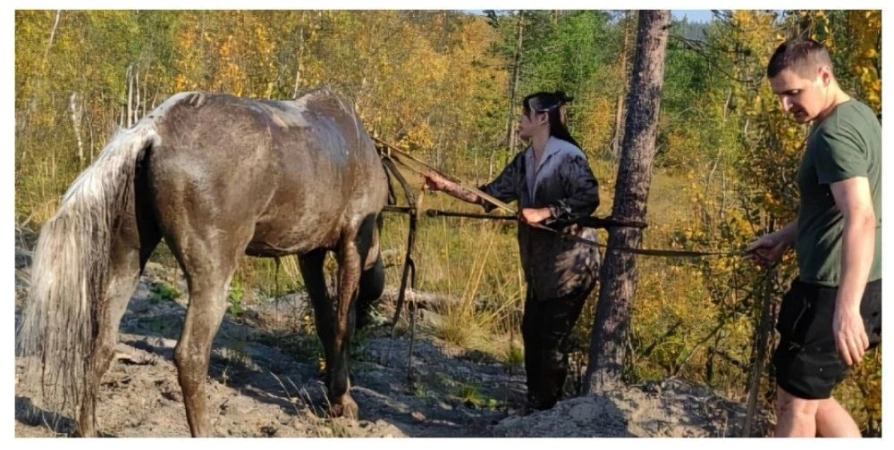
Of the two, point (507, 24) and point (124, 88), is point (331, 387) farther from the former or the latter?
point (507, 24)

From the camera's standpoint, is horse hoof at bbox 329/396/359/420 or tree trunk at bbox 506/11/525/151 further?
tree trunk at bbox 506/11/525/151

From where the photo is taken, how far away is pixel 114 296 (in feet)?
18.7

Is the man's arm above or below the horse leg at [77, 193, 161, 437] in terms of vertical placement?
above

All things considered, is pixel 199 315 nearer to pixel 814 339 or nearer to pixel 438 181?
pixel 438 181

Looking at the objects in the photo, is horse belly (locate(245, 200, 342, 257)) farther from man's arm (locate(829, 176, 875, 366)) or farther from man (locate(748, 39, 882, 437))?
man's arm (locate(829, 176, 875, 366))

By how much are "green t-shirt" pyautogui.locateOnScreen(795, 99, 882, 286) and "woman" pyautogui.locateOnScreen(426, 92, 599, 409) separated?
2060mm

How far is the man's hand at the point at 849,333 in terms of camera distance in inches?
160

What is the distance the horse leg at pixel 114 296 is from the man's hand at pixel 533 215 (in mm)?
2230

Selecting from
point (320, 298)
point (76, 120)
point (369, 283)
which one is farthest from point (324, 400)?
point (76, 120)

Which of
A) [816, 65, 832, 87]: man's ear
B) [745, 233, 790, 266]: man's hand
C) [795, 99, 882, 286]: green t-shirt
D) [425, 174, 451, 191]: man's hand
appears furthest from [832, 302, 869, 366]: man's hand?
[425, 174, 451, 191]: man's hand

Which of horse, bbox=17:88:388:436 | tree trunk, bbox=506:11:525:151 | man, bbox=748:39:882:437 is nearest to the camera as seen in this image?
man, bbox=748:39:882:437

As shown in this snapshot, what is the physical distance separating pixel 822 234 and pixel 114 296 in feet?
12.3

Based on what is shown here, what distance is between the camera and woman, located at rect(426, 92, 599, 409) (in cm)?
656

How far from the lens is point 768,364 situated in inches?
261
